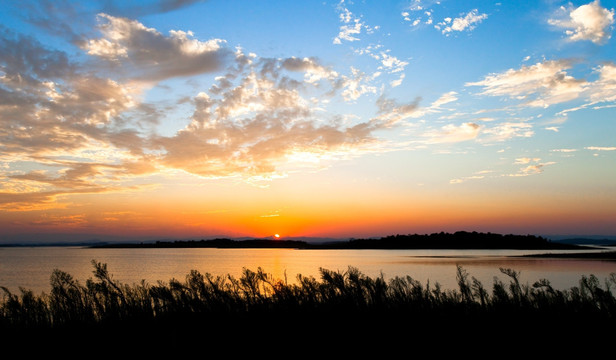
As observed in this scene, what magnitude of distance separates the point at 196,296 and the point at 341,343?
6.30 m

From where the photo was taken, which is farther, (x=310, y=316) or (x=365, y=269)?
(x=365, y=269)

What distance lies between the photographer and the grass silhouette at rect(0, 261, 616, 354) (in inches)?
575

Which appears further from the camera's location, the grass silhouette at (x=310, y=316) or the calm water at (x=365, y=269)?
the calm water at (x=365, y=269)

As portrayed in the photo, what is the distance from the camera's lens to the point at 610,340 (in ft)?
44.8

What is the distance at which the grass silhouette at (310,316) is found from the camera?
47.9 ft

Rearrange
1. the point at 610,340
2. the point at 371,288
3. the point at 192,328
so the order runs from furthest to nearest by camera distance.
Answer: the point at 371,288 < the point at 192,328 < the point at 610,340

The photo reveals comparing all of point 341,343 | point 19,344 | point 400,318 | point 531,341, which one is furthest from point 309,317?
point 19,344

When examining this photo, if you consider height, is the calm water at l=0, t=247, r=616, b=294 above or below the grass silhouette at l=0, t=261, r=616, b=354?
below

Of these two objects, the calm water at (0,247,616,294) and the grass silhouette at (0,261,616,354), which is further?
the calm water at (0,247,616,294)

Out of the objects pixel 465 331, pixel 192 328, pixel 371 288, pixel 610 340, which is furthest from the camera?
pixel 371 288

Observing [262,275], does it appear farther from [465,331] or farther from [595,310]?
[595,310]

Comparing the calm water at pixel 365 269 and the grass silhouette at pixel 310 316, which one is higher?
the grass silhouette at pixel 310 316

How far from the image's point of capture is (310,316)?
53.6 ft

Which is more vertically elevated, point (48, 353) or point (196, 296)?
point (196, 296)
